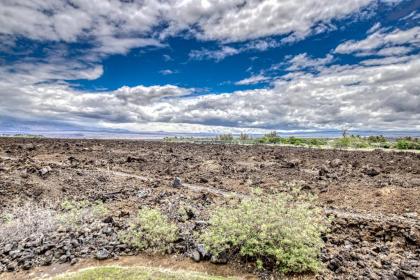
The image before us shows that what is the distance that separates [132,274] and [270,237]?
320 centimetres

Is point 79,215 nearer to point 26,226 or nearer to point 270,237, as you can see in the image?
point 26,226

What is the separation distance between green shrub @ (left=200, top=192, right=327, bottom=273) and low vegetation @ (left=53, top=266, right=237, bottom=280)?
2.76 feet

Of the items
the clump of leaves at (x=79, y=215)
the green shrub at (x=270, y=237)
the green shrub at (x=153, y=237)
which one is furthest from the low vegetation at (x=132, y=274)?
the clump of leaves at (x=79, y=215)

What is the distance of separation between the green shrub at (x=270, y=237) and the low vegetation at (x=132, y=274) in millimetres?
842

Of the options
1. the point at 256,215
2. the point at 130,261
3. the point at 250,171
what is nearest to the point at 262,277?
the point at 256,215

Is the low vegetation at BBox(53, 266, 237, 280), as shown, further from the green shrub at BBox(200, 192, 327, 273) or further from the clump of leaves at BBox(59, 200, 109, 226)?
the clump of leaves at BBox(59, 200, 109, 226)

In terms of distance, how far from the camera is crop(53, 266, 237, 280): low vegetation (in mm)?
7312

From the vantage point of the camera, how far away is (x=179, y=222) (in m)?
11.5

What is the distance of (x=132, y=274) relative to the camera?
746 cm

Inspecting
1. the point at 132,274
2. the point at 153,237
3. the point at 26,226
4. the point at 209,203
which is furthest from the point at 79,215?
the point at 209,203

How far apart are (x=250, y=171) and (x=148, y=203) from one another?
1249 centimetres

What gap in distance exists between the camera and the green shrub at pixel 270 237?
7750mm

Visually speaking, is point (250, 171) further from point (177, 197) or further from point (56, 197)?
point (56, 197)

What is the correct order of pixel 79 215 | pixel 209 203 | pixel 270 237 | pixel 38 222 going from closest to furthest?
pixel 270 237 < pixel 38 222 < pixel 79 215 < pixel 209 203
